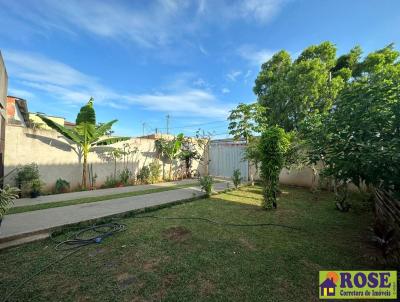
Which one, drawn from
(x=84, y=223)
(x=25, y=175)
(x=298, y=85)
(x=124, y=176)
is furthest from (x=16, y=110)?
(x=298, y=85)

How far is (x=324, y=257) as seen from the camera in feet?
10.2

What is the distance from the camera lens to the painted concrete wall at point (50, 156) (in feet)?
23.1

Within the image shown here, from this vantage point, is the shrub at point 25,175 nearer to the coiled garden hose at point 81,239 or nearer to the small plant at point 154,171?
the coiled garden hose at point 81,239

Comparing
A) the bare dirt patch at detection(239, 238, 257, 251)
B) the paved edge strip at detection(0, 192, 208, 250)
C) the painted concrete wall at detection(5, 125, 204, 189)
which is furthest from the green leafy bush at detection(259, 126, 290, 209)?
the painted concrete wall at detection(5, 125, 204, 189)

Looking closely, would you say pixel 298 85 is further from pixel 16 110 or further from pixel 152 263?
pixel 16 110

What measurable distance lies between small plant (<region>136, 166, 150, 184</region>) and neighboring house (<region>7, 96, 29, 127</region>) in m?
5.58

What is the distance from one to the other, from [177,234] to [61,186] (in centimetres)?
668

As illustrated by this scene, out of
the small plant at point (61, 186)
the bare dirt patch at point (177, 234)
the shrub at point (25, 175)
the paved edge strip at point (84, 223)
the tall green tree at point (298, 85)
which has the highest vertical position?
the tall green tree at point (298, 85)

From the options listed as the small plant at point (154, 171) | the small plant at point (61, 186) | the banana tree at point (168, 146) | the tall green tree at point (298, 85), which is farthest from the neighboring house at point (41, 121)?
the tall green tree at point (298, 85)

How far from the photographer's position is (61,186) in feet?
26.0

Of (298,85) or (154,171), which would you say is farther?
(154,171)

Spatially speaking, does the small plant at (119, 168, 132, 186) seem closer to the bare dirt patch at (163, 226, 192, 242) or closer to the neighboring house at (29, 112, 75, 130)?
the neighboring house at (29, 112, 75, 130)

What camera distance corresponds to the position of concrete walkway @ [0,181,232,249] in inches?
142

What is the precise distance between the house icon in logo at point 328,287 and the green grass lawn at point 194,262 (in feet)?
0.25
